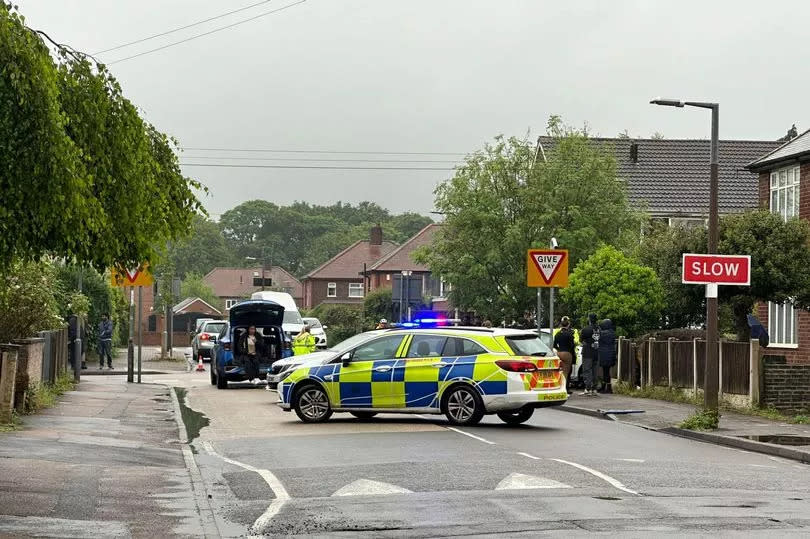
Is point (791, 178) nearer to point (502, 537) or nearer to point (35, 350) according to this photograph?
point (35, 350)

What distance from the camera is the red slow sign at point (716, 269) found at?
2181cm

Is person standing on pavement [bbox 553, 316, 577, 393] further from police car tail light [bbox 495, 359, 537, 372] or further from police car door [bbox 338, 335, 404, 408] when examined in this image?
police car tail light [bbox 495, 359, 537, 372]

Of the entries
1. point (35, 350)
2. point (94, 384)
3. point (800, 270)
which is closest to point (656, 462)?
point (35, 350)

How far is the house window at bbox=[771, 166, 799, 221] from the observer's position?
36.8 m

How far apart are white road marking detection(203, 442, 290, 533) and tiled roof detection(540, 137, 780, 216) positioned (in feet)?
128

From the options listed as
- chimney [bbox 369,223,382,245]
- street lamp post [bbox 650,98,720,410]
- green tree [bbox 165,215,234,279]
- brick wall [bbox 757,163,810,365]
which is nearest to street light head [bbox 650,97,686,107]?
street lamp post [bbox 650,98,720,410]

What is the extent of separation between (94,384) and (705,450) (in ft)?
58.6

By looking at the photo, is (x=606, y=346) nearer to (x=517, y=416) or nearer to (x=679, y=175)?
(x=517, y=416)

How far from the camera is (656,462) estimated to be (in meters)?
16.6

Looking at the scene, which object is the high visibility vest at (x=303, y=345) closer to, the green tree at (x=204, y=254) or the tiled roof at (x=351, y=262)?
the tiled roof at (x=351, y=262)

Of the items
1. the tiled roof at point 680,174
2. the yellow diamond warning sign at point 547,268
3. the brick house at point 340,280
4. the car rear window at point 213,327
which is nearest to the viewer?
the yellow diamond warning sign at point 547,268

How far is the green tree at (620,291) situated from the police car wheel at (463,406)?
14.6 metres

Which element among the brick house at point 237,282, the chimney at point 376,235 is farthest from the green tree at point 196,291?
the chimney at point 376,235

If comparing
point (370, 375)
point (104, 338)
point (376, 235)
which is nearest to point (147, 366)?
point (104, 338)
